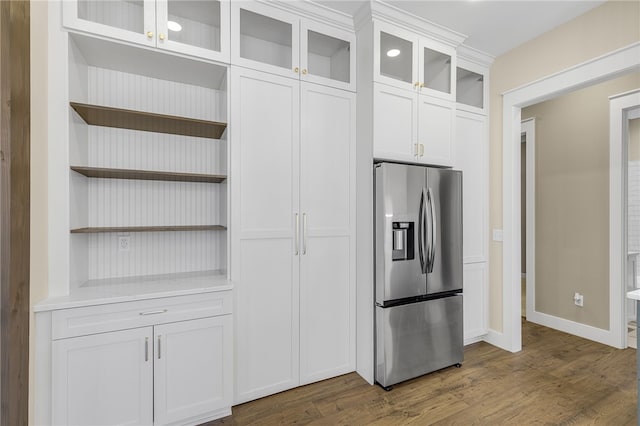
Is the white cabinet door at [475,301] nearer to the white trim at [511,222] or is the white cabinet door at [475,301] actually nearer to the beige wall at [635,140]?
the white trim at [511,222]

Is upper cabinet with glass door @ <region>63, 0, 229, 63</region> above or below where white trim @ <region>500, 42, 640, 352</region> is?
above

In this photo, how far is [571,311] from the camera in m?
3.45

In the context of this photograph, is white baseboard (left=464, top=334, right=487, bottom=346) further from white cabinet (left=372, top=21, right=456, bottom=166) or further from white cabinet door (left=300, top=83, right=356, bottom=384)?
white cabinet (left=372, top=21, right=456, bottom=166)

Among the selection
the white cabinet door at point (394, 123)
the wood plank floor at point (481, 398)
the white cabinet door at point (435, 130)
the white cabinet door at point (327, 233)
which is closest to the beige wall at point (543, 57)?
the wood plank floor at point (481, 398)

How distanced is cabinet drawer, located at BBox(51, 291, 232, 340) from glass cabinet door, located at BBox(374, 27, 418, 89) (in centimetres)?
202

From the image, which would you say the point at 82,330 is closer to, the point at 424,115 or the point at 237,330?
the point at 237,330

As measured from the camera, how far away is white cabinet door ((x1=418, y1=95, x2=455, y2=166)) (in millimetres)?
2602

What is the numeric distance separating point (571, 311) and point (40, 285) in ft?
15.5

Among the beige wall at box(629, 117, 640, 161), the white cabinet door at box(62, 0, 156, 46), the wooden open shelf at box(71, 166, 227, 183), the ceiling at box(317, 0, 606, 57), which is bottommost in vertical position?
the wooden open shelf at box(71, 166, 227, 183)

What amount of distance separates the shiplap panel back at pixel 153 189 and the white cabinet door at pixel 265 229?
219 mm

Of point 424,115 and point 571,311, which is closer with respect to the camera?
point 424,115

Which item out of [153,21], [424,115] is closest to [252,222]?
[153,21]

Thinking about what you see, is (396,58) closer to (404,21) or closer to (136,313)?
(404,21)

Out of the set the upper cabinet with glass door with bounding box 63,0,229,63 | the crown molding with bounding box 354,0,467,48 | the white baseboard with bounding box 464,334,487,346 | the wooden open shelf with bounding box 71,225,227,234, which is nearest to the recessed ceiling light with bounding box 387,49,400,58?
the crown molding with bounding box 354,0,467,48
